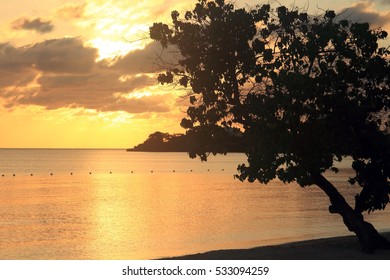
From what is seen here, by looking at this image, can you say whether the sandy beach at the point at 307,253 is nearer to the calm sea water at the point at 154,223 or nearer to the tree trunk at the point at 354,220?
the tree trunk at the point at 354,220

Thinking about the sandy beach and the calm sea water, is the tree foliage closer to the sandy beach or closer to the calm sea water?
the sandy beach

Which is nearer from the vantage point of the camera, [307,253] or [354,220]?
[354,220]

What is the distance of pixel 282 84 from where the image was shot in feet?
94.0

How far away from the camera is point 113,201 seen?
9788 cm

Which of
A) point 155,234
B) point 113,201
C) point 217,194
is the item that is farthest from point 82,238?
point 217,194

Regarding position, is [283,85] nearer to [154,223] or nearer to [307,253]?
[307,253]

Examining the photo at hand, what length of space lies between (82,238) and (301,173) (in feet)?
104

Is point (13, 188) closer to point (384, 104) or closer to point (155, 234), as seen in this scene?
point (155, 234)

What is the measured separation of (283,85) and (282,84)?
0.07m

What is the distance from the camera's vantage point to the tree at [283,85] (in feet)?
94.3

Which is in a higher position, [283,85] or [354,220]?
→ [283,85]

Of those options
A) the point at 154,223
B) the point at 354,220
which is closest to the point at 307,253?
the point at 354,220

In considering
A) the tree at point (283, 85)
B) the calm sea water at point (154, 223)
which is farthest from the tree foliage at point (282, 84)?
the calm sea water at point (154, 223)

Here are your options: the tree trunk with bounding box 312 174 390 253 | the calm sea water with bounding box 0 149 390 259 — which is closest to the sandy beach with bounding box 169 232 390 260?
the tree trunk with bounding box 312 174 390 253
